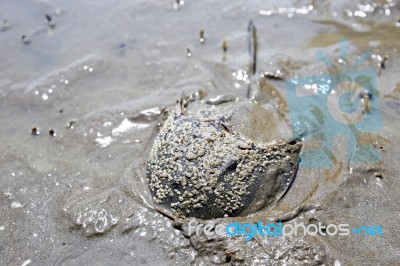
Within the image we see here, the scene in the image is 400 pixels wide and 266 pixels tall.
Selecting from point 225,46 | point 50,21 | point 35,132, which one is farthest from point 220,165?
point 50,21

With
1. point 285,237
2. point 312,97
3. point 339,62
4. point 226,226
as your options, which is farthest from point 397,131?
point 226,226

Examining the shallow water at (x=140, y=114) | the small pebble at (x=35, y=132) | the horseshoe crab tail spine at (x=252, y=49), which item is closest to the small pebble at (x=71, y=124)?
the shallow water at (x=140, y=114)

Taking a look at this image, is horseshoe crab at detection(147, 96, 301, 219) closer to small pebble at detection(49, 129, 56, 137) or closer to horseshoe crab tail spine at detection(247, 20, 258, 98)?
horseshoe crab tail spine at detection(247, 20, 258, 98)

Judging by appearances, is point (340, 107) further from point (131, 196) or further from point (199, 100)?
point (131, 196)

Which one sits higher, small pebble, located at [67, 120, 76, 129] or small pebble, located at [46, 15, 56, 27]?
small pebble, located at [46, 15, 56, 27]

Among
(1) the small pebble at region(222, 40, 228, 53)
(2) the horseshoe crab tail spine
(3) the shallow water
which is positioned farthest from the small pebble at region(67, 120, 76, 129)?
(1) the small pebble at region(222, 40, 228, 53)

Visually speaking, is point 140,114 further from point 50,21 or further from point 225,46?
point 50,21

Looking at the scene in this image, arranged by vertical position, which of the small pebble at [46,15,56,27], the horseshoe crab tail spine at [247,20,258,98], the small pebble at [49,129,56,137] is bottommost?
the small pebble at [49,129,56,137]
